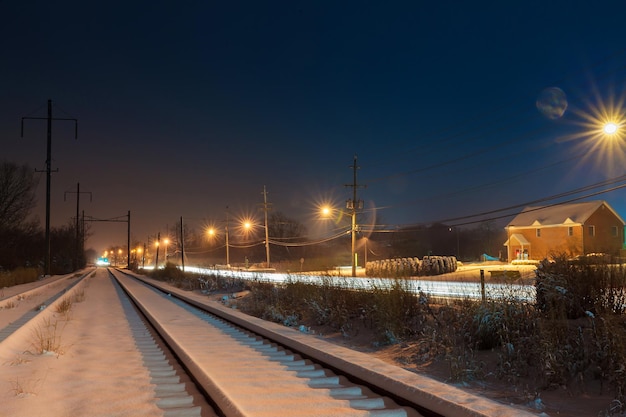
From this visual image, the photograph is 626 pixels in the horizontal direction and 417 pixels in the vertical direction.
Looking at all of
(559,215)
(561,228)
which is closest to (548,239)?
(561,228)

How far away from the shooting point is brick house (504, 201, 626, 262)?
56.1 meters

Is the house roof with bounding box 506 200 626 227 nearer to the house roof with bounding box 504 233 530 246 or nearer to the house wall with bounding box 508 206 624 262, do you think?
the house wall with bounding box 508 206 624 262

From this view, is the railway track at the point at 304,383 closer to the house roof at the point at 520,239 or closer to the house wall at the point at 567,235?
the house wall at the point at 567,235

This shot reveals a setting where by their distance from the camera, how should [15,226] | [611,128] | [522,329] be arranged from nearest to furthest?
[522,329] → [611,128] → [15,226]

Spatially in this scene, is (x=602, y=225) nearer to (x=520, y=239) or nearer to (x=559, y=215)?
(x=559, y=215)

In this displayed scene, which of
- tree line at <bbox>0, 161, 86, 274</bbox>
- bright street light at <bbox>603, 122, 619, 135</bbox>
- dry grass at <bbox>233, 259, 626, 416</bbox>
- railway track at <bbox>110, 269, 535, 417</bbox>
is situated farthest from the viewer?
tree line at <bbox>0, 161, 86, 274</bbox>

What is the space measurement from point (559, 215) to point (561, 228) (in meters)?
2.03

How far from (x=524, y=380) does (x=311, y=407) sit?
3.53 metres

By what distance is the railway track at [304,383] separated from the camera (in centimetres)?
545

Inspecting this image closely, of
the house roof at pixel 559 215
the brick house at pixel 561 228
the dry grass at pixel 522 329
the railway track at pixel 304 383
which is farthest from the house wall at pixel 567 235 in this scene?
the railway track at pixel 304 383

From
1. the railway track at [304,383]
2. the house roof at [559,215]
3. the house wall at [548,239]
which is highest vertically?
the house roof at [559,215]

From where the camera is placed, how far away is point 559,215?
59.2 m

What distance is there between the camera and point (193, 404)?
5.95 m

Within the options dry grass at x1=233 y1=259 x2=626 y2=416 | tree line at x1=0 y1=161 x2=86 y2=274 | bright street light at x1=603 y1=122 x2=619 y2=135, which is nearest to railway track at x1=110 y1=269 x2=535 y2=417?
dry grass at x1=233 y1=259 x2=626 y2=416
